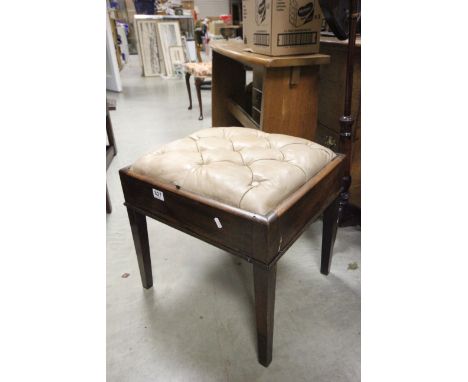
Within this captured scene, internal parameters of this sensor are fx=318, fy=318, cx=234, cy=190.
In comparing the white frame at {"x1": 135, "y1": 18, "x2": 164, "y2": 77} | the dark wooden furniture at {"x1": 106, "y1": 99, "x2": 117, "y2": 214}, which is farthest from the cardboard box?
the white frame at {"x1": 135, "y1": 18, "x2": 164, "y2": 77}

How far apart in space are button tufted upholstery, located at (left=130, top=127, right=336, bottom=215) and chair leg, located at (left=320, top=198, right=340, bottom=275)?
0.70 ft

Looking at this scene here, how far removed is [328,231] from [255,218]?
524 mm

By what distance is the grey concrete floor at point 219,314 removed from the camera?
88cm

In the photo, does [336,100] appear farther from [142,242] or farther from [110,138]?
[110,138]

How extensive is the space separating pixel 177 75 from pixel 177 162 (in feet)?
16.9

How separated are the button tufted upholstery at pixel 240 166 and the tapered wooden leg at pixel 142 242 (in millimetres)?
176

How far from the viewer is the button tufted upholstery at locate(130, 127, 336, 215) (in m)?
0.71

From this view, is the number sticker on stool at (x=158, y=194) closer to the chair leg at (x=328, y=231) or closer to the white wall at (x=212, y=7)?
the chair leg at (x=328, y=231)

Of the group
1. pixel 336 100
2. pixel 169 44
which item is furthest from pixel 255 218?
pixel 169 44

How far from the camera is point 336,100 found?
4.55ft

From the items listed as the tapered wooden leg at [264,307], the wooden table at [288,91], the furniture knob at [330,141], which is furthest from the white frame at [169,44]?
the tapered wooden leg at [264,307]

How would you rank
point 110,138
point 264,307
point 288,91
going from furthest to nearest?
point 110,138 → point 288,91 → point 264,307

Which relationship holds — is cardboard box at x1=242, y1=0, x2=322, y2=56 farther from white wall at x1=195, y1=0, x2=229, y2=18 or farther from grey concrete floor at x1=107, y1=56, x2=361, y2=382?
white wall at x1=195, y1=0, x2=229, y2=18
